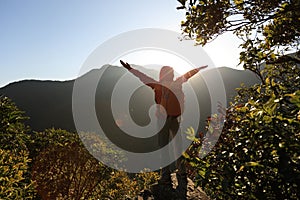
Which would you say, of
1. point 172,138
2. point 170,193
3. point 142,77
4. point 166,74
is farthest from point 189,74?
point 170,193

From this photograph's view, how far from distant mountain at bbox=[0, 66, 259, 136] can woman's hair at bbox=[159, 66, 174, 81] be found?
42910 mm

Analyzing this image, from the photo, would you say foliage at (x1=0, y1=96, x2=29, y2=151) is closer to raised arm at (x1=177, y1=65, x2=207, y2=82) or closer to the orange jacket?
the orange jacket

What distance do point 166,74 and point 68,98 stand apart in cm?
7925

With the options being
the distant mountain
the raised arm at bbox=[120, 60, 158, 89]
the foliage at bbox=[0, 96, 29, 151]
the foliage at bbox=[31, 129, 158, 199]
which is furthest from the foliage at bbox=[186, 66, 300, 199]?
the distant mountain

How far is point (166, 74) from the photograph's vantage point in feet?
16.3

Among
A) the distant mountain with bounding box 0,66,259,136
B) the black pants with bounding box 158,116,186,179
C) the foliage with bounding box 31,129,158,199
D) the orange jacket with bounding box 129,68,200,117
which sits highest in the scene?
the orange jacket with bounding box 129,68,200,117

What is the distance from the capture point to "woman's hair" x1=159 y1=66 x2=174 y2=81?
4973 mm

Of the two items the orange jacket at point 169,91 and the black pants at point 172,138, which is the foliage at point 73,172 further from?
the orange jacket at point 169,91

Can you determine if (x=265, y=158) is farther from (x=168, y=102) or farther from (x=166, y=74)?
A: (x=166, y=74)

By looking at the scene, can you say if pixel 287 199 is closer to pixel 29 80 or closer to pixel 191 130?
pixel 191 130

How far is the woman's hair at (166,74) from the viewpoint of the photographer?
4973mm

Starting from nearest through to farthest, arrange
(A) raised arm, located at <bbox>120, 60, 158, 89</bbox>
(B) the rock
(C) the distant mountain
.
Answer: (B) the rock, (A) raised arm, located at <bbox>120, 60, 158, 89</bbox>, (C) the distant mountain

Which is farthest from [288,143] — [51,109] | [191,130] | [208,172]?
[51,109]

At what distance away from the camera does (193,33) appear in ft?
16.5
